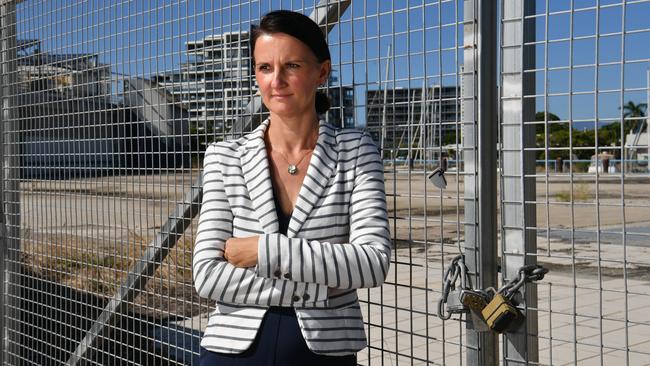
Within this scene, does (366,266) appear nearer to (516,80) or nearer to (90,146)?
(516,80)

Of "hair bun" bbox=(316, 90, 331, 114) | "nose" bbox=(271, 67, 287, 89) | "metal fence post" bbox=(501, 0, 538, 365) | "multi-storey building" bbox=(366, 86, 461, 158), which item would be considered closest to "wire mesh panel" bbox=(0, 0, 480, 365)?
"multi-storey building" bbox=(366, 86, 461, 158)

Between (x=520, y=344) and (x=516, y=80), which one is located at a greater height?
(x=516, y=80)

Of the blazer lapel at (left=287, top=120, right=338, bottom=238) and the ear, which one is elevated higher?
the ear

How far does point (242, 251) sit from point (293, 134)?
0.40 metres

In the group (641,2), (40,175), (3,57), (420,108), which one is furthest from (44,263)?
(641,2)

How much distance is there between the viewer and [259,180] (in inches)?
90.2

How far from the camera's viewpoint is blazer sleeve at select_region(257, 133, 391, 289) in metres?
2.11

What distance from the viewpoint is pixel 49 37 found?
491 centimetres

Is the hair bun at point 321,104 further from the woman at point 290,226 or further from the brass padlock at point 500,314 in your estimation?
the brass padlock at point 500,314

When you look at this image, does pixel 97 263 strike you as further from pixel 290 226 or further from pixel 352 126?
pixel 290 226

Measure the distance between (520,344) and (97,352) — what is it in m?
2.79

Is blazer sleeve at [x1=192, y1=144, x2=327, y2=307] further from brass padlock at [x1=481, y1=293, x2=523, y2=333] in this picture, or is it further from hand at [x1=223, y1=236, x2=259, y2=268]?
brass padlock at [x1=481, y1=293, x2=523, y2=333]

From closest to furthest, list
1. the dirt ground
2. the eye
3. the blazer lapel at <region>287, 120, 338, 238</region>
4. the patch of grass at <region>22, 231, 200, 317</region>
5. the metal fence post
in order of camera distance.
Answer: the blazer lapel at <region>287, 120, 338, 238</region>
the eye
the metal fence post
the dirt ground
the patch of grass at <region>22, 231, 200, 317</region>

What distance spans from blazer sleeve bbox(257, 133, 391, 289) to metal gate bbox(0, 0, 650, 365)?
460 mm
